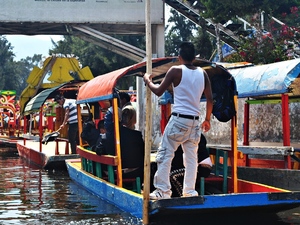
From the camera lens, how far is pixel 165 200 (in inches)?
258

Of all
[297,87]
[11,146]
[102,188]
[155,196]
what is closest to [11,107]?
[11,146]

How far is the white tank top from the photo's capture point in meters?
6.69

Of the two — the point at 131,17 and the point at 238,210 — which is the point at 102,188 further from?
the point at 131,17

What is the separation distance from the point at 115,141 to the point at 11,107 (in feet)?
73.4

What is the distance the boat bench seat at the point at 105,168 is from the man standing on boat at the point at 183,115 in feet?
3.95

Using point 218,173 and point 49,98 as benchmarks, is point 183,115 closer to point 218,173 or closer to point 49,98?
point 218,173

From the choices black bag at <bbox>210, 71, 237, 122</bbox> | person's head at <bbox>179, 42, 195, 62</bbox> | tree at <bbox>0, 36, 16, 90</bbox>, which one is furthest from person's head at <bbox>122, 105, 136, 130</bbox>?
tree at <bbox>0, 36, 16, 90</bbox>

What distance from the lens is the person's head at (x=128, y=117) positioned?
8.70 meters

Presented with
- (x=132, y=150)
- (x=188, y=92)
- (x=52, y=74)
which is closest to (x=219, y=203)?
(x=188, y=92)

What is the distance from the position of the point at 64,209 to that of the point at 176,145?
272 centimetres

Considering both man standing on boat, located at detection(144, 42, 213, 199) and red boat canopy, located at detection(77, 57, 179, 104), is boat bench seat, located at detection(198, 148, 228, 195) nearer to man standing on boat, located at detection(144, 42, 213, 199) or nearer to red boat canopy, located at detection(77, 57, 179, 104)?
man standing on boat, located at detection(144, 42, 213, 199)

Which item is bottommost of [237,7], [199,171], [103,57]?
[199,171]

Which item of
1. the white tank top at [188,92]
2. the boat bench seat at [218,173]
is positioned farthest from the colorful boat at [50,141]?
the white tank top at [188,92]

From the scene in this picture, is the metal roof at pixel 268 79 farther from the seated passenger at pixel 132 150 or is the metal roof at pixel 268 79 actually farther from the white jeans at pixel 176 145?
the white jeans at pixel 176 145
